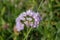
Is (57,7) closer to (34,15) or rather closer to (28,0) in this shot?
(28,0)

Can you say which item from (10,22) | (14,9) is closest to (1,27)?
(10,22)

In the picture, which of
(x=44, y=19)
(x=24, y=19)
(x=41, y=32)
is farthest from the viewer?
(x=44, y=19)

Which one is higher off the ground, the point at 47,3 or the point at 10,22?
the point at 47,3

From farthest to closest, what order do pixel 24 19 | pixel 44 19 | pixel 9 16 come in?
pixel 9 16 < pixel 44 19 < pixel 24 19

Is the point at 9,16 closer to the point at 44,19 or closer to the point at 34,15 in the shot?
the point at 44,19

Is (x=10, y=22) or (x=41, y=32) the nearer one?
(x=41, y=32)

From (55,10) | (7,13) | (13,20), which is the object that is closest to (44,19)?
(55,10)
